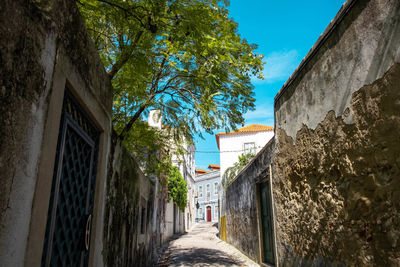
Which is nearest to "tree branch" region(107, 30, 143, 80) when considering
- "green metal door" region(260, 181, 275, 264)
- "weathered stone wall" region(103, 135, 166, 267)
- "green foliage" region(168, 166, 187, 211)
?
"weathered stone wall" region(103, 135, 166, 267)

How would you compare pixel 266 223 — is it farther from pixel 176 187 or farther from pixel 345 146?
pixel 176 187

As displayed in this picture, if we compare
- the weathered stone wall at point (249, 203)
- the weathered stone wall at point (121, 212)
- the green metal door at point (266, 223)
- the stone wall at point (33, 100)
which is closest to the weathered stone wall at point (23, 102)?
the stone wall at point (33, 100)

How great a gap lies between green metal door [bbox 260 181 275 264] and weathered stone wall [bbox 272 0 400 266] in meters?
2.10

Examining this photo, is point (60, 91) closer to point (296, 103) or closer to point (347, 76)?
point (347, 76)

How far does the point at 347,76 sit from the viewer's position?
2.91 m

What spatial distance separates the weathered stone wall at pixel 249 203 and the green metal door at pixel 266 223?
0.22 metres

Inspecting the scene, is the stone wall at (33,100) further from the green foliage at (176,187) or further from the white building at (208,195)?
the white building at (208,195)

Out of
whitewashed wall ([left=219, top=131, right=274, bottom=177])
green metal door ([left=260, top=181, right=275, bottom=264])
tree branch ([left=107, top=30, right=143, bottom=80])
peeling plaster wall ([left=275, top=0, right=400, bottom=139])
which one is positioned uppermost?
whitewashed wall ([left=219, top=131, right=274, bottom=177])

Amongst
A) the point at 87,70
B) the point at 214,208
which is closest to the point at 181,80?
the point at 87,70

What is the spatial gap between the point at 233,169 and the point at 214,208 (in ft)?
82.0

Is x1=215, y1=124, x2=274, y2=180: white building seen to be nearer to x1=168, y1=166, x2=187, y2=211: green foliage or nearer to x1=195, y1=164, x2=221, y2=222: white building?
x1=168, y1=166, x2=187, y2=211: green foliage

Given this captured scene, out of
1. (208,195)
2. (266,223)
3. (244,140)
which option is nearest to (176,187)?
(244,140)

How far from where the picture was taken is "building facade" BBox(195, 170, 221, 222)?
38.5 metres

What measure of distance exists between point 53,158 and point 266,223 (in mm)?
5697
